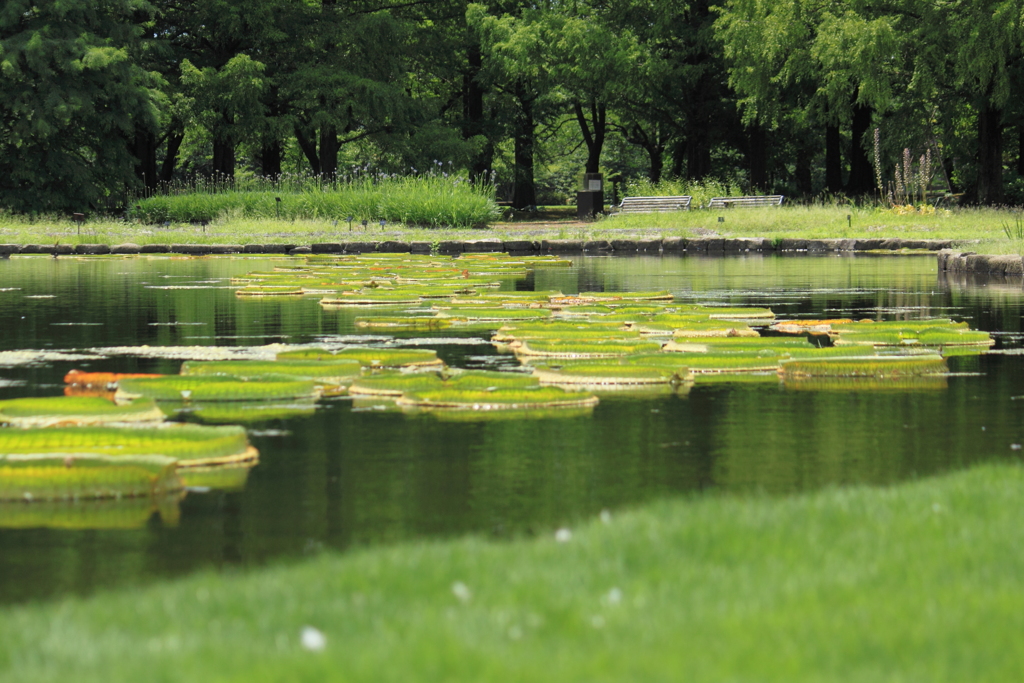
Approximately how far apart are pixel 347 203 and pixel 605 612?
89.3 feet

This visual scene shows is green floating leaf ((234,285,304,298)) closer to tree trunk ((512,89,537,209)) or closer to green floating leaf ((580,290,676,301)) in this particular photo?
green floating leaf ((580,290,676,301))

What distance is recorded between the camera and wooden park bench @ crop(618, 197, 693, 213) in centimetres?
3331

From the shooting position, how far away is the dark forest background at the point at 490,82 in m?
32.4

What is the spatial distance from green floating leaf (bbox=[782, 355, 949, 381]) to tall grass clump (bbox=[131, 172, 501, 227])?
21.4 meters

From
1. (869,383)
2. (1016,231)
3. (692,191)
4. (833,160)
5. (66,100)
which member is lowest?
(869,383)

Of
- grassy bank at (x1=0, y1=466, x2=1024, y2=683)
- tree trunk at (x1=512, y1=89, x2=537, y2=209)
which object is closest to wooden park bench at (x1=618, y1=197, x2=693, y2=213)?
tree trunk at (x1=512, y1=89, x2=537, y2=209)

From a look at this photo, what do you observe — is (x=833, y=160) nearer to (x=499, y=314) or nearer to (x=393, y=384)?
(x=499, y=314)

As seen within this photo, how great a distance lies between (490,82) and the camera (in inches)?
1788

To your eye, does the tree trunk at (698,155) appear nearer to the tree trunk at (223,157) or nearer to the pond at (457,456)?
the tree trunk at (223,157)

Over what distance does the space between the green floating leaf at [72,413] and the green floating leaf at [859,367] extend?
12.6ft

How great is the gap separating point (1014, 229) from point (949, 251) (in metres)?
5.49

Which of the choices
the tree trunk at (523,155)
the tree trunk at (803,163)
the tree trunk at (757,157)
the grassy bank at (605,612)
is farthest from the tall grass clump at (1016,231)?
the tree trunk at (803,163)

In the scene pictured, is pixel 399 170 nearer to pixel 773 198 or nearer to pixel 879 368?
pixel 773 198

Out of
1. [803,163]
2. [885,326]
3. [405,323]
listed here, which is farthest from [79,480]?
[803,163]
